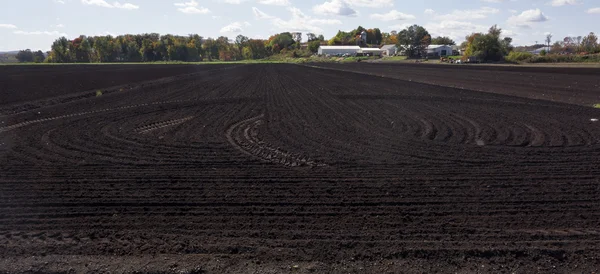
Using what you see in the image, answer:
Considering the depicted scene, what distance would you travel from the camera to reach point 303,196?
333 inches

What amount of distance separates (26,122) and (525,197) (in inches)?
658

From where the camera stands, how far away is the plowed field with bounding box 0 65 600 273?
6160mm

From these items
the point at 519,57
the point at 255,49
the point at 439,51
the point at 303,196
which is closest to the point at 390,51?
the point at 439,51

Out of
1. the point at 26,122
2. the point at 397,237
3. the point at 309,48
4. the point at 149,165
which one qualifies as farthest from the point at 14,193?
the point at 309,48

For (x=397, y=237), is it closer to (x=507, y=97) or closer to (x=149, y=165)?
(x=149, y=165)

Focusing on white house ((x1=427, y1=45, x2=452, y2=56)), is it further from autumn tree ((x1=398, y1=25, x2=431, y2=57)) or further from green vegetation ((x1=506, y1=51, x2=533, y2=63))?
green vegetation ((x1=506, y1=51, x2=533, y2=63))

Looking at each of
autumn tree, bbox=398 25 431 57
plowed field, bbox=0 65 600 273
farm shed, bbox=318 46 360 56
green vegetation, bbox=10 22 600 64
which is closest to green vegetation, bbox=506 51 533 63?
green vegetation, bbox=10 22 600 64

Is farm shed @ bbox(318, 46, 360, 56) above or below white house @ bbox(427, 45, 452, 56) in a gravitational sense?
above

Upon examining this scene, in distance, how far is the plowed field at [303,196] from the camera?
6.16m

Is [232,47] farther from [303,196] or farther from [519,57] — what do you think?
[303,196]

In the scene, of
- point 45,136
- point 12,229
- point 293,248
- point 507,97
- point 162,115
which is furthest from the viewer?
point 507,97

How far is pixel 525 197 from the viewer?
8.20 m

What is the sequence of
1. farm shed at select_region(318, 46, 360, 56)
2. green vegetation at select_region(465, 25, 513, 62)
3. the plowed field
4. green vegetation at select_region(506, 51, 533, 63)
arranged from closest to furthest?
the plowed field → green vegetation at select_region(506, 51, 533, 63) → green vegetation at select_region(465, 25, 513, 62) → farm shed at select_region(318, 46, 360, 56)

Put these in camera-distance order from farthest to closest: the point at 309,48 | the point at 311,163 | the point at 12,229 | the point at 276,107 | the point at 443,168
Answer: the point at 309,48 → the point at 276,107 → the point at 311,163 → the point at 443,168 → the point at 12,229
